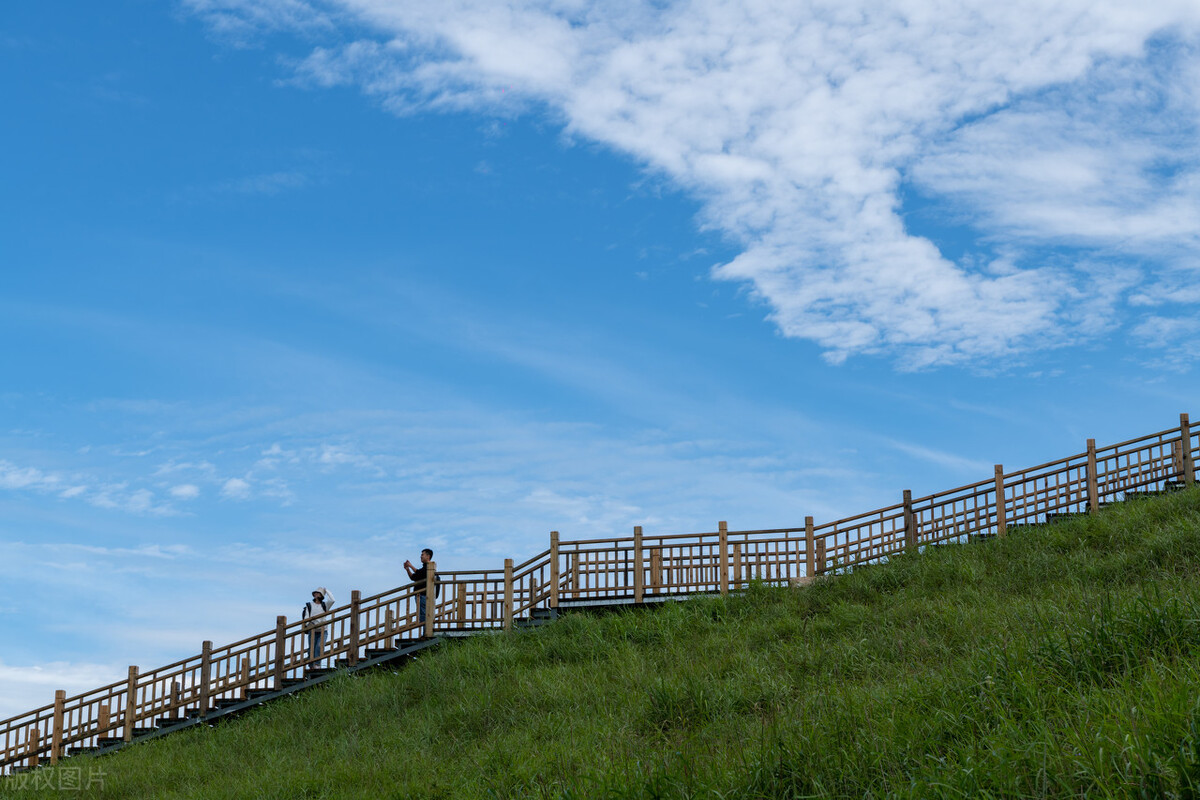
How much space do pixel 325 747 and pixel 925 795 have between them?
11.2 m

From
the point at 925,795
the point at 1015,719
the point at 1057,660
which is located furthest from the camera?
the point at 1057,660

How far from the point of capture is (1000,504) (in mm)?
21750

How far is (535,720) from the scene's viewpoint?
46.8ft

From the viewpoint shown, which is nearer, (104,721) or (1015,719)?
(1015,719)

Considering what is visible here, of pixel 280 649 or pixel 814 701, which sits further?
pixel 280 649

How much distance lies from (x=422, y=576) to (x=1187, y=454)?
58.0ft

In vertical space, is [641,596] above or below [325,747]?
above

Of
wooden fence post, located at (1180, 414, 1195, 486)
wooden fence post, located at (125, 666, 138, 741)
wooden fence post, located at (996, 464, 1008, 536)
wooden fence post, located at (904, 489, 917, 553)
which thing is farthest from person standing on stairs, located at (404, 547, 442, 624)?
wooden fence post, located at (1180, 414, 1195, 486)

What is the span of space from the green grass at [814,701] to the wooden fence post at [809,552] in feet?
4.30

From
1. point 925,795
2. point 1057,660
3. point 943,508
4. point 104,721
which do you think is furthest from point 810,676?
point 104,721

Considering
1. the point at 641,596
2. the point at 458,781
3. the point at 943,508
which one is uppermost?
the point at 943,508

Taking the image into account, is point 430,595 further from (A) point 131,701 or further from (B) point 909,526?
(B) point 909,526

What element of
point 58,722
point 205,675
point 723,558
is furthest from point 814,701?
point 58,722

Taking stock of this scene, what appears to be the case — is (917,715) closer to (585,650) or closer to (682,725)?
(682,725)
